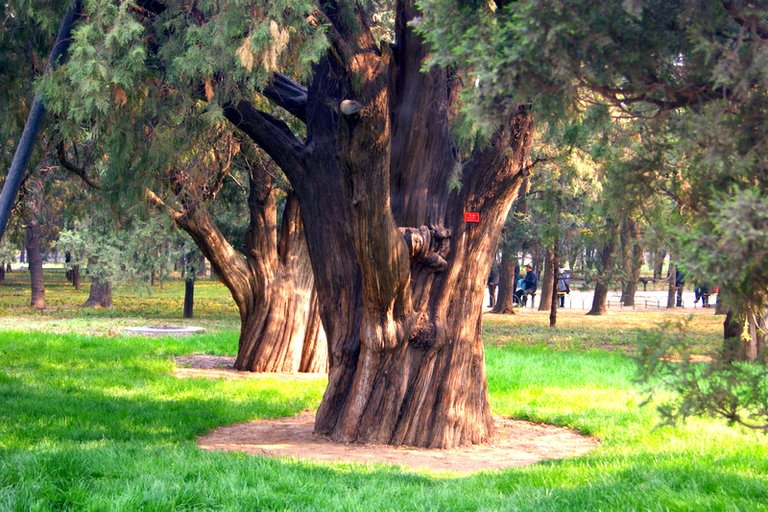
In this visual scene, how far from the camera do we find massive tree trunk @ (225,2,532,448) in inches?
347

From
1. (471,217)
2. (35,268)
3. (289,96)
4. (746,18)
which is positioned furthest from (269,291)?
(35,268)

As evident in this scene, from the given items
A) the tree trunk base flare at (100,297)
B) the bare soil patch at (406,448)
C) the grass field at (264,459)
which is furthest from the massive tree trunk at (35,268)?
the bare soil patch at (406,448)

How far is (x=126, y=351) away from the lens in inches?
600

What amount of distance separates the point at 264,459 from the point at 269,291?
7.09 meters

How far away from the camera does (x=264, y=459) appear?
7.15 metres

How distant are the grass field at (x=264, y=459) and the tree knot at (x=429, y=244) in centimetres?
207

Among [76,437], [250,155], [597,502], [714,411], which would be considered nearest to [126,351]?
[250,155]

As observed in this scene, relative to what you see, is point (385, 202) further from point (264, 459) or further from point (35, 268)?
point (35, 268)

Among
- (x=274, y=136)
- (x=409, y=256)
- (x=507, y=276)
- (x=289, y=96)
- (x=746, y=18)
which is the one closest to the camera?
(x=746, y=18)

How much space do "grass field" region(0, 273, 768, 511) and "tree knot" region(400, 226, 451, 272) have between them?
2.07m

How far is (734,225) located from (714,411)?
118cm

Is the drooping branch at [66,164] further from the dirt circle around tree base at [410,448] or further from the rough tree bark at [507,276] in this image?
the rough tree bark at [507,276]

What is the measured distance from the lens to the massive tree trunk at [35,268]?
2980cm

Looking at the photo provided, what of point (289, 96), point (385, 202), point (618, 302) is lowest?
point (618, 302)
